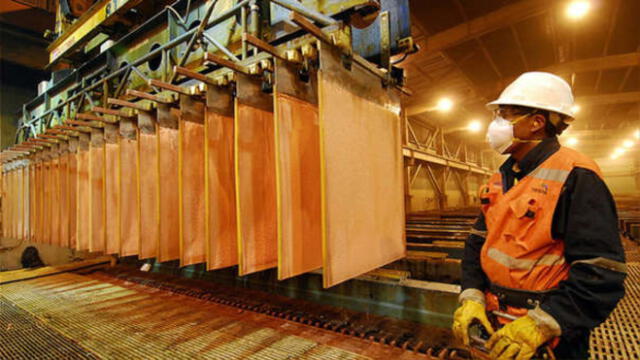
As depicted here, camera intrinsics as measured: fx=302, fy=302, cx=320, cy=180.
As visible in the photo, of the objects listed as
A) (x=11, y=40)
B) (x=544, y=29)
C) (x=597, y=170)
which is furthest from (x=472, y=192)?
(x=11, y=40)

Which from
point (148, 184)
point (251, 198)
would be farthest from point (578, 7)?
point (148, 184)

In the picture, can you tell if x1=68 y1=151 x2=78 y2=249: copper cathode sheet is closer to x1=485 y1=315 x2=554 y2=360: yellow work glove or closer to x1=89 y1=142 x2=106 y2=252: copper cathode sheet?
x1=89 y1=142 x2=106 y2=252: copper cathode sheet

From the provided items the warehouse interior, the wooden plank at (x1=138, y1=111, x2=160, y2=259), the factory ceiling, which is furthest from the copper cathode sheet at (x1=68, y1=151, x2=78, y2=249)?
the factory ceiling

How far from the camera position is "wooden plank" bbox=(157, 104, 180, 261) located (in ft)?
9.40

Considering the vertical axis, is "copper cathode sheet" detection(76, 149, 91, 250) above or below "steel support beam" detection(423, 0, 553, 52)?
below

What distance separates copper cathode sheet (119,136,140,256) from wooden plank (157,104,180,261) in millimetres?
595

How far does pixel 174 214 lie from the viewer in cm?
295

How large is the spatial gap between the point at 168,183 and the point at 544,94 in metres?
2.95

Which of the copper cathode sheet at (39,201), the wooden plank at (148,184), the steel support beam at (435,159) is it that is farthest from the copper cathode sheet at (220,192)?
the steel support beam at (435,159)

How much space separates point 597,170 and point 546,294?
53 cm

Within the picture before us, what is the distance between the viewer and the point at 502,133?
1.44 meters

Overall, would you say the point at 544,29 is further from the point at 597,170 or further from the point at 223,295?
the point at 223,295

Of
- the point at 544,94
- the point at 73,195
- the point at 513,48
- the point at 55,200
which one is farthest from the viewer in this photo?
the point at 513,48

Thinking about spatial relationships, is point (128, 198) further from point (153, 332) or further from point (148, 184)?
point (153, 332)
